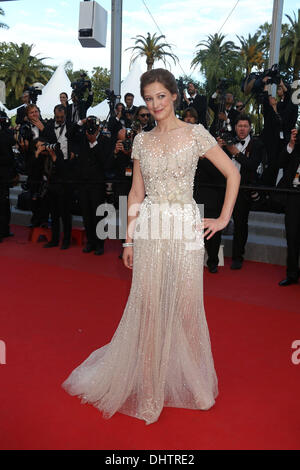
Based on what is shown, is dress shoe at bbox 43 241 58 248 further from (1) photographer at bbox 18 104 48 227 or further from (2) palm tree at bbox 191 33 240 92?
(2) palm tree at bbox 191 33 240 92

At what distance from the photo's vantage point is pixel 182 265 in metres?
2.16

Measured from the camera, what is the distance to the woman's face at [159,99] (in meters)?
1.99

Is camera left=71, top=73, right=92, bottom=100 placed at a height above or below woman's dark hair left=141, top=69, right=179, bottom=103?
above

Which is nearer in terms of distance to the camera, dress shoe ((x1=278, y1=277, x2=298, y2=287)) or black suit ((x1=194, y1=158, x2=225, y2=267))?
dress shoe ((x1=278, y1=277, x2=298, y2=287))

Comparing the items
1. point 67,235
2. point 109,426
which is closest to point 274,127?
point 67,235

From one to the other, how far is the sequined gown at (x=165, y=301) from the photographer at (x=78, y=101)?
463cm

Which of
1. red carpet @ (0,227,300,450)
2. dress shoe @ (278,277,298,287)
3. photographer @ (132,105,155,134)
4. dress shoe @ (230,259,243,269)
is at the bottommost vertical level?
red carpet @ (0,227,300,450)

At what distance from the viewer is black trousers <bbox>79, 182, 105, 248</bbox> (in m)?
5.75

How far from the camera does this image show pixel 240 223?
519 cm

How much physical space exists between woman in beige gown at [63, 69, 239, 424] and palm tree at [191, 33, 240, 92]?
2624 centimetres

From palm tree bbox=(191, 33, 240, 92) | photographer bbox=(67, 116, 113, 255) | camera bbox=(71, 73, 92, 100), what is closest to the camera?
photographer bbox=(67, 116, 113, 255)

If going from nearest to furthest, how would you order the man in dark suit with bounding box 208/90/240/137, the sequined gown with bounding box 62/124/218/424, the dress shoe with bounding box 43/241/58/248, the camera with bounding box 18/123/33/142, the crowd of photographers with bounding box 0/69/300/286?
1. the sequined gown with bounding box 62/124/218/424
2. the crowd of photographers with bounding box 0/69/300/286
3. the dress shoe with bounding box 43/241/58/248
4. the camera with bounding box 18/123/33/142
5. the man in dark suit with bounding box 208/90/240/137

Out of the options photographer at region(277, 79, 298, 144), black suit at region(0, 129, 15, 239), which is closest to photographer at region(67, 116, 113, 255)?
black suit at region(0, 129, 15, 239)

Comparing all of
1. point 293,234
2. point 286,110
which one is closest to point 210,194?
point 293,234
